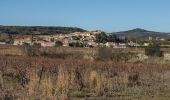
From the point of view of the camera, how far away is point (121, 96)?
1630 cm

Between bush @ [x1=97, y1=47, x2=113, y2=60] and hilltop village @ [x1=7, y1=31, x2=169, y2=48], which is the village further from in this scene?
bush @ [x1=97, y1=47, x2=113, y2=60]

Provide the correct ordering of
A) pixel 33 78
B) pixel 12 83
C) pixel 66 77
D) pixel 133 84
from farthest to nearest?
pixel 133 84, pixel 12 83, pixel 66 77, pixel 33 78

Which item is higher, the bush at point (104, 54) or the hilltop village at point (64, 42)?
the bush at point (104, 54)

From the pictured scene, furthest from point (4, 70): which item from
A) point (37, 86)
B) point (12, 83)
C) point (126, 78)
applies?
point (37, 86)

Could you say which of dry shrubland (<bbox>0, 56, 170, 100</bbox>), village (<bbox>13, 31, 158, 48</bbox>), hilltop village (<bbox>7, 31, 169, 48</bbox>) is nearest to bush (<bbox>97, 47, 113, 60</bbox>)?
village (<bbox>13, 31, 158, 48</bbox>)

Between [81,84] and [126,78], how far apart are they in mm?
3780

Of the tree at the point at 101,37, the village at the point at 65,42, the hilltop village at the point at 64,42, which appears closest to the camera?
the village at the point at 65,42

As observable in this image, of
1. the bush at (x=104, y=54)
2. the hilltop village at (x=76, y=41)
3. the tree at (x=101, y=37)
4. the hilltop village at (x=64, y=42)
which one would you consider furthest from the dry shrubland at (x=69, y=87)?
the tree at (x=101, y=37)

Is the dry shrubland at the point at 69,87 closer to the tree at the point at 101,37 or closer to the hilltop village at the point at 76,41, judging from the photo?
the hilltop village at the point at 76,41

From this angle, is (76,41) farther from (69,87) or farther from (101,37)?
(69,87)

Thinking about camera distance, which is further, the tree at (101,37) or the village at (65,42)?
the tree at (101,37)

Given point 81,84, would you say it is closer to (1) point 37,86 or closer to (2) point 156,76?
(1) point 37,86

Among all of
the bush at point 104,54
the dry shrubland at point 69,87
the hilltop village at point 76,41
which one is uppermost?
the dry shrubland at point 69,87

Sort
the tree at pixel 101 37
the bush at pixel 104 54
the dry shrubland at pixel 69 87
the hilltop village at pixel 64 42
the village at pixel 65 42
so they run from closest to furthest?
the dry shrubland at pixel 69 87 → the bush at pixel 104 54 → the village at pixel 65 42 → the hilltop village at pixel 64 42 → the tree at pixel 101 37
